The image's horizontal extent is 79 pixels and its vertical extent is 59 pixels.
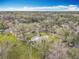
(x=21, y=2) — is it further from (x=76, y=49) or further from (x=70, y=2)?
(x=76, y=49)

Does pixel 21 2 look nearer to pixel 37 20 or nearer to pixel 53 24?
pixel 37 20

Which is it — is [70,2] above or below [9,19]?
above

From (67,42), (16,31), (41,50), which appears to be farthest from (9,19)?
(67,42)

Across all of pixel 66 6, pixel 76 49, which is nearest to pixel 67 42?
pixel 76 49

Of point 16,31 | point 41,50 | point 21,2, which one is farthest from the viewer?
point 21,2

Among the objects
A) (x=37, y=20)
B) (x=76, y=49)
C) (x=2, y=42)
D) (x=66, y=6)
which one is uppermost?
(x=66, y=6)

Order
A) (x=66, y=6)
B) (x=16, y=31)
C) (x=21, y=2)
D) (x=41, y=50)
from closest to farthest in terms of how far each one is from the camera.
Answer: (x=41, y=50) → (x=16, y=31) → (x=21, y=2) → (x=66, y=6)

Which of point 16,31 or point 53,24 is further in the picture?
point 53,24
